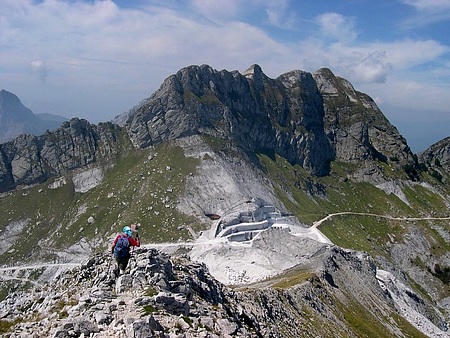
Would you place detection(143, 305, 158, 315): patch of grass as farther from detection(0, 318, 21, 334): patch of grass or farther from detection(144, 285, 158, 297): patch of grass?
detection(0, 318, 21, 334): patch of grass

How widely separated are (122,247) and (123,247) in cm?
7

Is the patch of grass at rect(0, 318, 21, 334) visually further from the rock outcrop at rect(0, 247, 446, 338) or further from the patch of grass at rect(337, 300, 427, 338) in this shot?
the patch of grass at rect(337, 300, 427, 338)

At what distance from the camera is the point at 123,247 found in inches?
1324

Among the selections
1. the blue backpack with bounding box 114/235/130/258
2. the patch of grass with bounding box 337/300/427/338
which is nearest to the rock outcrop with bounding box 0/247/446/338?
the blue backpack with bounding box 114/235/130/258

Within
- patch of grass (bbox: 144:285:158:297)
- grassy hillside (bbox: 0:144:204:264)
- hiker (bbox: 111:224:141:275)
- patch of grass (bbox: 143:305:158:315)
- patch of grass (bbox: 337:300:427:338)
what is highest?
hiker (bbox: 111:224:141:275)

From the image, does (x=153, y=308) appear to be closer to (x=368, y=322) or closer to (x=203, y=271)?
(x=203, y=271)

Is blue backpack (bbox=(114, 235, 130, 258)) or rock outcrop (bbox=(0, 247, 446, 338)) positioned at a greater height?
blue backpack (bbox=(114, 235, 130, 258))

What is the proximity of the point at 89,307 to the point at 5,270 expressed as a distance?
150413mm

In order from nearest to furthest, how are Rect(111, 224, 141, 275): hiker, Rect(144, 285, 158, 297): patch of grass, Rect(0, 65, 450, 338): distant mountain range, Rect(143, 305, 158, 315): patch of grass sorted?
Rect(143, 305, 158, 315): patch of grass
Rect(144, 285, 158, 297): patch of grass
Rect(0, 65, 450, 338): distant mountain range
Rect(111, 224, 141, 275): hiker

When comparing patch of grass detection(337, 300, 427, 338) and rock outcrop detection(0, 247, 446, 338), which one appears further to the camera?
patch of grass detection(337, 300, 427, 338)

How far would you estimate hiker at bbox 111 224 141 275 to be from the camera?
109ft

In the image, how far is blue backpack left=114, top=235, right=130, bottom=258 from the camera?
3325 centimetres

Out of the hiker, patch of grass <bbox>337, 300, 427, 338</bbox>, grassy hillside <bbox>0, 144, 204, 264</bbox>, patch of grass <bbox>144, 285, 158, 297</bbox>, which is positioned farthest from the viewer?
grassy hillside <bbox>0, 144, 204, 264</bbox>

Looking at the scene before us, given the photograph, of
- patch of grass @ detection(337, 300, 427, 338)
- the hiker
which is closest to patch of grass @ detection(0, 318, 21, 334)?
the hiker
